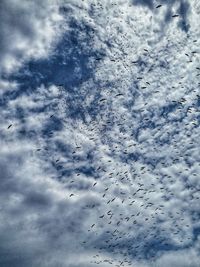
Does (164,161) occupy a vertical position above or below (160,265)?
above

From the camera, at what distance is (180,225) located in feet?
65.9

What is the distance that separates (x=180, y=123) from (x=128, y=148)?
2.74m

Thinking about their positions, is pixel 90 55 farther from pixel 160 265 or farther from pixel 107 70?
pixel 160 265

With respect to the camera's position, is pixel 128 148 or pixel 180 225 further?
pixel 180 225

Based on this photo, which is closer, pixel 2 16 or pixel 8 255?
pixel 2 16

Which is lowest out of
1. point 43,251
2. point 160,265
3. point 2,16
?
point 160,265

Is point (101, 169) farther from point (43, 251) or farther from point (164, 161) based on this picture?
point (43, 251)

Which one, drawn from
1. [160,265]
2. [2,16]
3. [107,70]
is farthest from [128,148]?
[160,265]

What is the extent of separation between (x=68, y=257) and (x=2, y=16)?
2212cm

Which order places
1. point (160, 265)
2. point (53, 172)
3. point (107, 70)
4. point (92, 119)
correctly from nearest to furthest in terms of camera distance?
point (107, 70)
point (92, 119)
point (53, 172)
point (160, 265)

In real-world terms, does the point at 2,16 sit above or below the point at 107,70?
above

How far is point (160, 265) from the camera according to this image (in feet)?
81.4

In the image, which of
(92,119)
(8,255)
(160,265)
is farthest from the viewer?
(8,255)

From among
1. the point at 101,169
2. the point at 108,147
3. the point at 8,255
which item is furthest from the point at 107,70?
the point at 8,255
